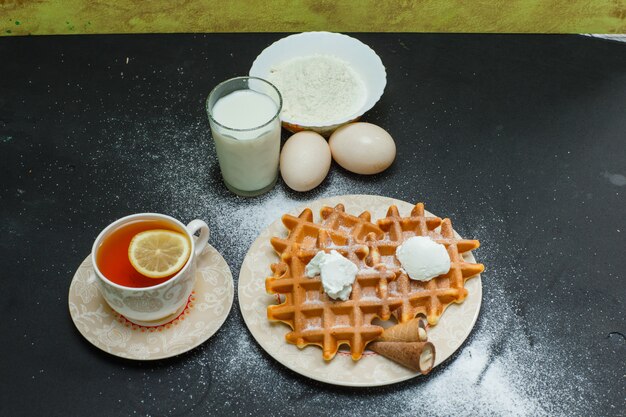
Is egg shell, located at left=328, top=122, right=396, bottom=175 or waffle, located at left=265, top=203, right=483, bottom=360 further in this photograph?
egg shell, located at left=328, top=122, right=396, bottom=175

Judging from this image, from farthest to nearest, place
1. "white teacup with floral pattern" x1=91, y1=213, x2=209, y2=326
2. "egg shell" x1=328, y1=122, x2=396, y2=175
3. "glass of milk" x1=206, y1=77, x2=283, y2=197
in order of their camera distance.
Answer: "egg shell" x1=328, y1=122, x2=396, y2=175, "glass of milk" x1=206, y1=77, x2=283, y2=197, "white teacup with floral pattern" x1=91, y1=213, x2=209, y2=326

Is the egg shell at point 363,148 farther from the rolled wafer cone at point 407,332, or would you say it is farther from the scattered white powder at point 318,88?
the rolled wafer cone at point 407,332

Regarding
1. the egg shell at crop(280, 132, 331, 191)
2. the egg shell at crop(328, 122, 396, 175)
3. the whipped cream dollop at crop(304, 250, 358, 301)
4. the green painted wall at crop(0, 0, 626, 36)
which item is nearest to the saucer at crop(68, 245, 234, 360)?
the whipped cream dollop at crop(304, 250, 358, 301)

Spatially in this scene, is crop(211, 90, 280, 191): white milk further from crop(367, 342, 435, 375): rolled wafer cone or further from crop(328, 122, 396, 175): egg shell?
crop(367, 342, 435, 375): rolled wafer cone

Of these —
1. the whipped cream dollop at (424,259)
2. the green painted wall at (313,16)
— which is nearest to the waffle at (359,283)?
the whipped cream dollop at (424,259)

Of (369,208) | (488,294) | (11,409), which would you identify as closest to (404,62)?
(369,208)

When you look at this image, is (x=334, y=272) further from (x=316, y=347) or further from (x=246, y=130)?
(x=246, y=130)
